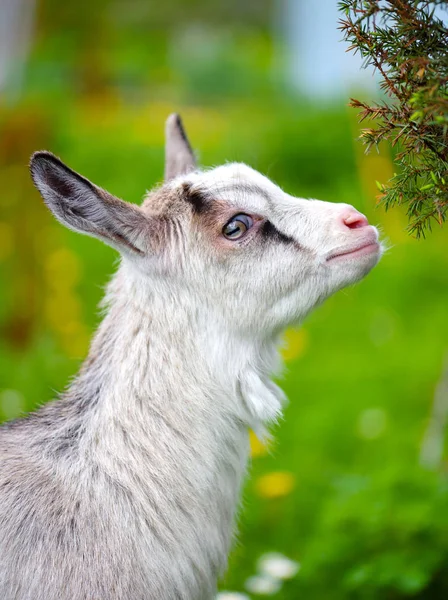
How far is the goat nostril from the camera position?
2.84 metres

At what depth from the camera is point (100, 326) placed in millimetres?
3068

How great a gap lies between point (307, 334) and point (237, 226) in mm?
4214

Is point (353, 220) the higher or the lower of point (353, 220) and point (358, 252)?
the higher

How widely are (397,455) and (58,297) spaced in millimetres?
3480

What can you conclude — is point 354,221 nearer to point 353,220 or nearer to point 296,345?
point 353,220

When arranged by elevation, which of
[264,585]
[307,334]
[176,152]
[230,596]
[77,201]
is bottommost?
[230,596]

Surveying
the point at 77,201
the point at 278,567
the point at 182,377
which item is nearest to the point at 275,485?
the point at 278,567

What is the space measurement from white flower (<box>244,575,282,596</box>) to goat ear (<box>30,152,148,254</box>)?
1.74 m

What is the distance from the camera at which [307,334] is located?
23.0 feet

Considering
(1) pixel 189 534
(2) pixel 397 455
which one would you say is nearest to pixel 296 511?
(2) pixel 397 455

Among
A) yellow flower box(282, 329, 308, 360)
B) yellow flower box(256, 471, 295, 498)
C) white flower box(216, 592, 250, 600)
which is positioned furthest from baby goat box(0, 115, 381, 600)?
yellow flower box(282, 329, 308, 360)

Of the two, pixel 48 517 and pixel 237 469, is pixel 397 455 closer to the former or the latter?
pixel 237 469

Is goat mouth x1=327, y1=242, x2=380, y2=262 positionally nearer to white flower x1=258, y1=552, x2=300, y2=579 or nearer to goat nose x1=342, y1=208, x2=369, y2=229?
goat nose x1=342, y1=208, x2=369, y2=229

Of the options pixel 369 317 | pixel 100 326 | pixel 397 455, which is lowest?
pixel 100 326
